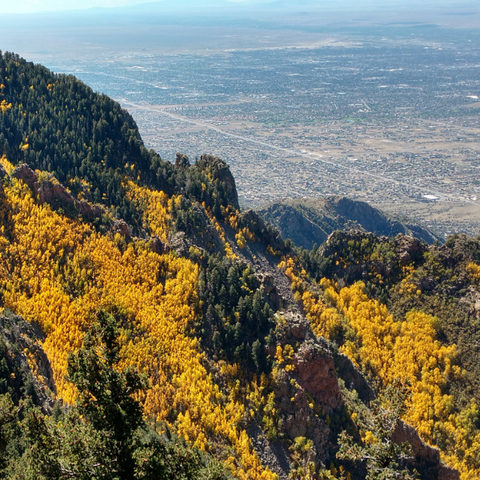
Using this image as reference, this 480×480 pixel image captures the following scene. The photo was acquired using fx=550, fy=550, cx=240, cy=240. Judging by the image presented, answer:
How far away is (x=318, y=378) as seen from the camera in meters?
66.1

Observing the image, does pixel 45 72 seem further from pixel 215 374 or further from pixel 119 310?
pixel 215 374

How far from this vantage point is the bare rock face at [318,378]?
65.9 m

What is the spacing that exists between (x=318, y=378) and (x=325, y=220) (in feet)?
393

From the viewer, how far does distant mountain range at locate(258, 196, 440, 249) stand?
171375mm

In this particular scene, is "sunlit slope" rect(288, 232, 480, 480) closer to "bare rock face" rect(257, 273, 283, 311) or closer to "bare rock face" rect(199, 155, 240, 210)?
"bare rock face" rect(257, 273, 283, 311)

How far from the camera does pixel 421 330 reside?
84250 mm

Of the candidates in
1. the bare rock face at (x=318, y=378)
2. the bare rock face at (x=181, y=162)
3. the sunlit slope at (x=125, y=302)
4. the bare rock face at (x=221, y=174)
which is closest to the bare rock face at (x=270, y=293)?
the sunlit slope at (x=125, y=302)

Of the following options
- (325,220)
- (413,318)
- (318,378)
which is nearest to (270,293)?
(318,378)

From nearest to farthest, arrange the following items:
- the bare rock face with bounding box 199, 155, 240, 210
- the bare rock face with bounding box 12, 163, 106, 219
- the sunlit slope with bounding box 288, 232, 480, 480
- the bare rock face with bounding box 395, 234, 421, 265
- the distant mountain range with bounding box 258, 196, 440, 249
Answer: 1. the sunlit slope with bounding box 288, 232, 480, 480
2. the bare rock face with bounding box 12, 163, 106, 219
3. the bare rock face with bounding box 395, 234, 421, 265
4. the bare rock face with bounding box 199, 155, 240, 210
5. the distant mountain range with bounding box 258, 196, 440, 249

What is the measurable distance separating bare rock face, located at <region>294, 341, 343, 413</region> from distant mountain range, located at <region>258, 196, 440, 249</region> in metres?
101

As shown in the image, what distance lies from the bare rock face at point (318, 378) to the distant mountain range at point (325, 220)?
100830 mm

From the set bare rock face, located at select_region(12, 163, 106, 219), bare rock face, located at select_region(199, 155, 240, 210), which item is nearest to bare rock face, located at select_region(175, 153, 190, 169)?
bare rock face, located at select_region(199, 155, 240, 210)

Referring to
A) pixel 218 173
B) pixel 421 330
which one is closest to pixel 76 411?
pixel 421 330

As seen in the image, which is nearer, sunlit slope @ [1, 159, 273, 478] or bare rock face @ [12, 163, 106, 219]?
sunlit slope @ [1, 159, 273, 478]
